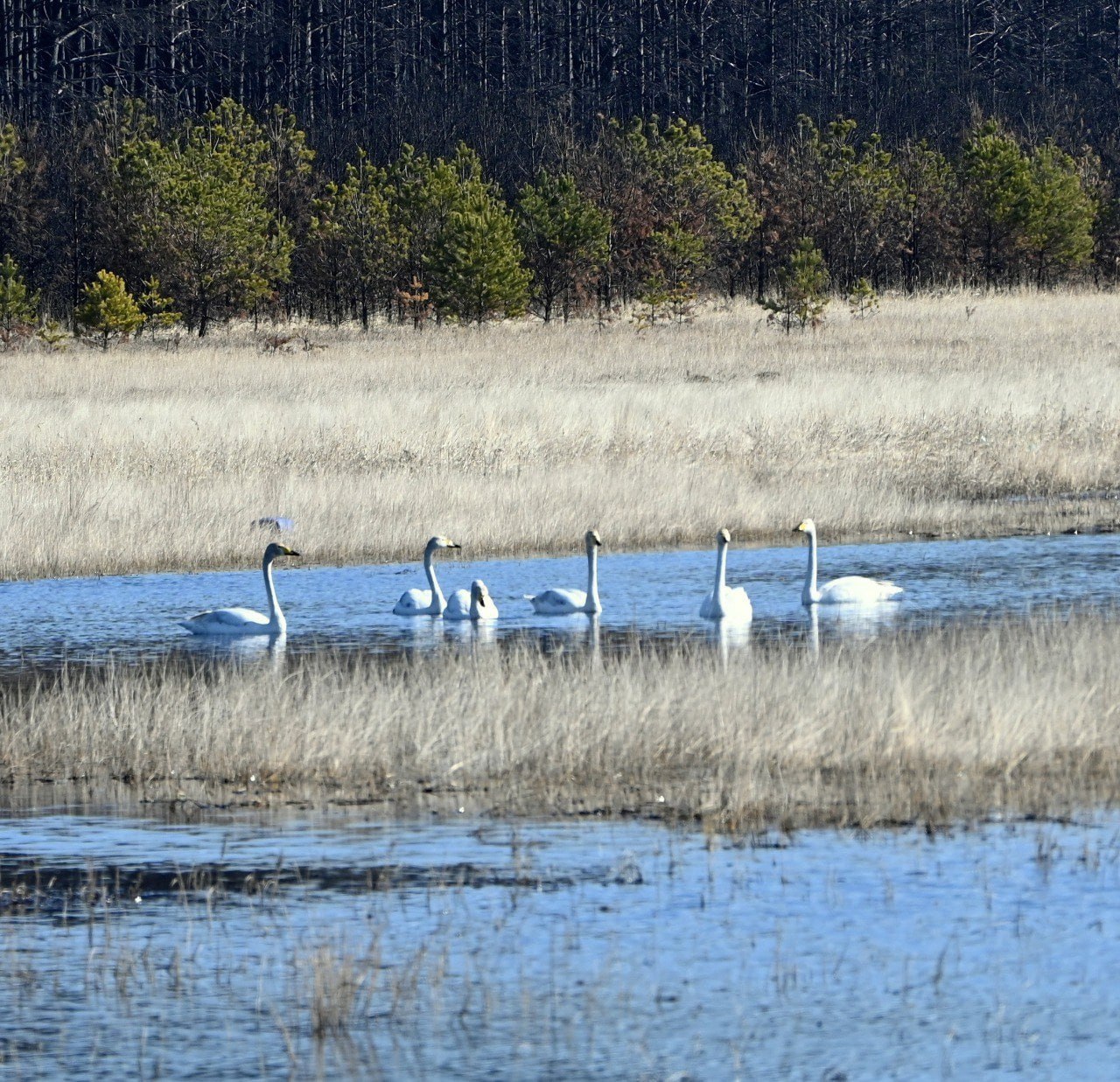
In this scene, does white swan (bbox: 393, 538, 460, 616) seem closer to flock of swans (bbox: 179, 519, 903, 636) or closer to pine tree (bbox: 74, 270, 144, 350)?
flock of swans (bbox: 179, 519, 903, 636)

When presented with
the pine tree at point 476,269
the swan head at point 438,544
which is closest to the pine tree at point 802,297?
the pine tree at point 476,269

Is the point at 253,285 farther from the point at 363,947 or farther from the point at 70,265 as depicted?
the point at 363,947

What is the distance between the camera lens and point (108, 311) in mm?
46969

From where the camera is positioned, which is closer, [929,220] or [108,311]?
[108,311]

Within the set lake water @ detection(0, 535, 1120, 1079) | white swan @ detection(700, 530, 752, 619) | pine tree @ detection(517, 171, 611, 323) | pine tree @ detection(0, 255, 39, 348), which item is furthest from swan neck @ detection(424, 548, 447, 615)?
pine tree @ detection(517, 171, 611, 323)

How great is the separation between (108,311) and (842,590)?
35.2 meters

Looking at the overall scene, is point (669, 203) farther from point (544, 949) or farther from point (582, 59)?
point (582, 59)

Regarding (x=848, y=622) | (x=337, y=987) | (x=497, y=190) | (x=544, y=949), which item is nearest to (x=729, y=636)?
(x=848, y=622)

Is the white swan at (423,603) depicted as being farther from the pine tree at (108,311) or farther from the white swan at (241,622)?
the pine tree at (108,311)

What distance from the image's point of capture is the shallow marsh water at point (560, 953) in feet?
18.7

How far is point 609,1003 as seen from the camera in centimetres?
605

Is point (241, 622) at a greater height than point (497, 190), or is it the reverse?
point (497, 190)

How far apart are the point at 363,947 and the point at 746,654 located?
5992mm

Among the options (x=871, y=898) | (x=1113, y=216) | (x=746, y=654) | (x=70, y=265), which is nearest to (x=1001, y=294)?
(x=1113, y=216)
